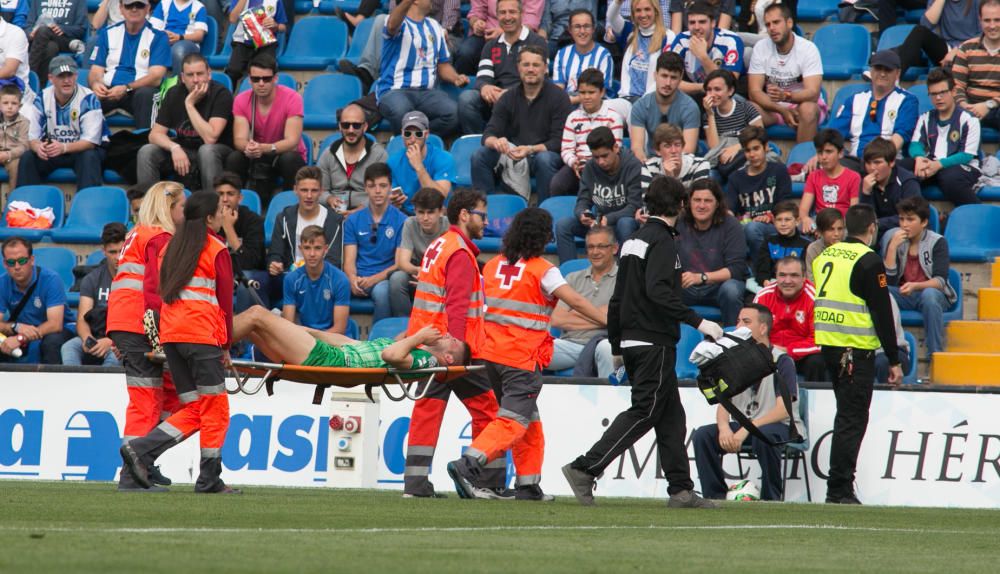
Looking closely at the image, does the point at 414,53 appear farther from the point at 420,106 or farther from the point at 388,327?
the point at 388,327

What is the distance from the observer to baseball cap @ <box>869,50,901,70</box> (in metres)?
15.2

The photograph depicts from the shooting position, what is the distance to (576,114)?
1530 centimetres

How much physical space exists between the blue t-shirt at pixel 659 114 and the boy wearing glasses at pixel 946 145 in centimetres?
218

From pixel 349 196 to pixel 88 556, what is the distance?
33.5 feet

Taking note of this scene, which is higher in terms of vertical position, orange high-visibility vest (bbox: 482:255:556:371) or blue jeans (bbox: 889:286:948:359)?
orange high-visibility vest (bbox: 482:255:556:371)

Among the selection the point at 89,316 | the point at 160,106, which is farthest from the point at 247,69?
the point at 89,316

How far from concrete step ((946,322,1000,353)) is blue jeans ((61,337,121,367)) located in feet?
26.3

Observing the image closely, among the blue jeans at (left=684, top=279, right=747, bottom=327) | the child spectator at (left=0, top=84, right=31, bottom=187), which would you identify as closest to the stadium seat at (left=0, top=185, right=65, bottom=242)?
the child spectator at (left=0, top=84, right=31, bottom=187)

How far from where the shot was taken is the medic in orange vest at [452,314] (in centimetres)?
987

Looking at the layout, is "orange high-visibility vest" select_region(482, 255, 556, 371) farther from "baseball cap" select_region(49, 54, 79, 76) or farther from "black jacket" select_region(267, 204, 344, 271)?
"baseball cap" select_region(49, 54, 79, 76)

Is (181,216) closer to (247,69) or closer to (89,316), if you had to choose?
(89,316)

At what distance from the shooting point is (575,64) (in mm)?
16625

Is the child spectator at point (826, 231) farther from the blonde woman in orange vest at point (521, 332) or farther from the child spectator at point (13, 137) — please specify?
the child spectator at point (13, 137)

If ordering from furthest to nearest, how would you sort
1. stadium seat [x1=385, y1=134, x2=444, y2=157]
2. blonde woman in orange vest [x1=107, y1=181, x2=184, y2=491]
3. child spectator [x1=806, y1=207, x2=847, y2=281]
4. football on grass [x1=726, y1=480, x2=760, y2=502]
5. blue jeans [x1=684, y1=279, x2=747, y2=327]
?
stadium seat [x1=385, y1=134, x2=444, y2=157] < blue jeans [x1=684, y1=279, x2=747, y2=327] < child spectator [x1=806, y1=207, x2=847, y2=281] < football on grass [x1=726, y1=480, x2=760, y2=502] < blonde woman in orange vest [x1=107, y1=181, x2=184, y2=491]
